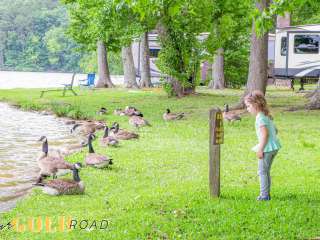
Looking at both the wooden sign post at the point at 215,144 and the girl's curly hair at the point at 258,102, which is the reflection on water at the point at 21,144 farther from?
the girl's curly hair at the point at 258,102

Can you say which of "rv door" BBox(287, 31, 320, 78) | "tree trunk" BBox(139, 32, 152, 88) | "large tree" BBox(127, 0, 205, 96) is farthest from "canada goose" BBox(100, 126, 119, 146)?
"rv door" BBox(287, 31, 320, 78)

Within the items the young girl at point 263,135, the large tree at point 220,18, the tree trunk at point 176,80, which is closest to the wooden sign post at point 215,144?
the young girl at point 263,135

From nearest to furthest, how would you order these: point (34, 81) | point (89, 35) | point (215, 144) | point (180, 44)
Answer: point (215, 144) < point (180, 44) < point (89, 35) < point (34, 81)

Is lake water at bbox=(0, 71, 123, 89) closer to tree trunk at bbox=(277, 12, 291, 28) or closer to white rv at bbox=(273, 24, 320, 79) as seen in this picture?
tree trunk at bbox=(277, 12, 291, 28)

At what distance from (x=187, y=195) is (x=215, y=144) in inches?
36.1

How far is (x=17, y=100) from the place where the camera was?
98.5ft

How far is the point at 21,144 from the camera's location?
16.2 metres

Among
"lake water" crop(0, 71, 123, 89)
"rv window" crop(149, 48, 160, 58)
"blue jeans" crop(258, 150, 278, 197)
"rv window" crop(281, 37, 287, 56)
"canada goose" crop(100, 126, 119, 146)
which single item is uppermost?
"rv window" crop(281, 37, 287, 56)

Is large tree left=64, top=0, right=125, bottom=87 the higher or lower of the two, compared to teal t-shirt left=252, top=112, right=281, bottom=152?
higher

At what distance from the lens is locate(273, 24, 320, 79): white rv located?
3616 cm

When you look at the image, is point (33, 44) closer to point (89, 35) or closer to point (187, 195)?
point (89, 35)

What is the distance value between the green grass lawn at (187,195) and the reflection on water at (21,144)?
891mm

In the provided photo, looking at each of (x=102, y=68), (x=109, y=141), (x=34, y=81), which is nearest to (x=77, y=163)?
(x=109, y=141)

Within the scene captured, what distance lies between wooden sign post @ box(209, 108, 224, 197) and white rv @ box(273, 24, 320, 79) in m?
28.4
